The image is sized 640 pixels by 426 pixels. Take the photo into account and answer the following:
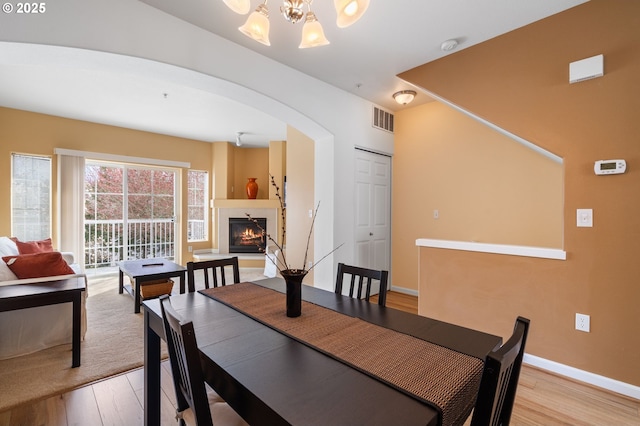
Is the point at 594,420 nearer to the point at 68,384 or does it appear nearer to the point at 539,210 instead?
the point at 539,210

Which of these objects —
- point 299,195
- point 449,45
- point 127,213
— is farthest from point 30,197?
point 449,45

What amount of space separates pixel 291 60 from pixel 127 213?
185 inches

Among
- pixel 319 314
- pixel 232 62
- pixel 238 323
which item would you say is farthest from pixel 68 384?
pixel 232 62

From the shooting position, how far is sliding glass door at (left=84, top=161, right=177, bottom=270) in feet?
17.7

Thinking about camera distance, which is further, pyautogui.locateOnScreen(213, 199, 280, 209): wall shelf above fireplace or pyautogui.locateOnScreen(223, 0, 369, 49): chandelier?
pyautogui.locateOnScreen(213, 199, 280, 209): wall shelf above fireplace

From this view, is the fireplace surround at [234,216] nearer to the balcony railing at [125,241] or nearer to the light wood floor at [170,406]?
the balcony railing at [125,241]

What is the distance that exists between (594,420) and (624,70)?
225 centimetres

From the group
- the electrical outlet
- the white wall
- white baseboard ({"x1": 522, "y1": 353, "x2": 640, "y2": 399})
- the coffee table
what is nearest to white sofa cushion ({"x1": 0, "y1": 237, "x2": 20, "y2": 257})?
the coffee table

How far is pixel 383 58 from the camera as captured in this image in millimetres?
2900

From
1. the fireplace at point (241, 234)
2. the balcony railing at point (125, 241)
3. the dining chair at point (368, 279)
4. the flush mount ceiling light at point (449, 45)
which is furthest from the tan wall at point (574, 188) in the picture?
the balcony railing at point (125, 241)

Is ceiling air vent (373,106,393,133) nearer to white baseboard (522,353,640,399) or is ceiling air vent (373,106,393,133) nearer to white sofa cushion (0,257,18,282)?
white baseboard (522,353,640,399)

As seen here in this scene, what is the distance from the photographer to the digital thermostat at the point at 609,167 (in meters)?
1.99

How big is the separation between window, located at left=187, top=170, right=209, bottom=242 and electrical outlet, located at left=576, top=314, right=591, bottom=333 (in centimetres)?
632

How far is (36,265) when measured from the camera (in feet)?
8.72
